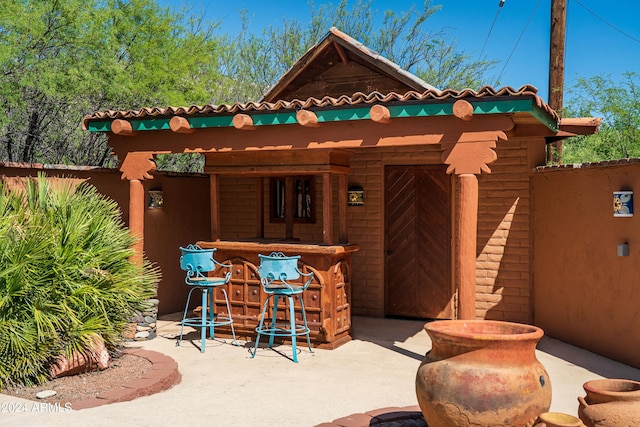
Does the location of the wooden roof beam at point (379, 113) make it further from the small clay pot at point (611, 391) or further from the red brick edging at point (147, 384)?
the small clay pot at point (611, 391)

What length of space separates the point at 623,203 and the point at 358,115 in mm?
3032

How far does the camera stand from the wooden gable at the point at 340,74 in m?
10.5

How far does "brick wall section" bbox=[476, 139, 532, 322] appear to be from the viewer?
31.1 feet

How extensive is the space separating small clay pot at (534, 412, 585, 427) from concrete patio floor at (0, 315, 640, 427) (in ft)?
5.65

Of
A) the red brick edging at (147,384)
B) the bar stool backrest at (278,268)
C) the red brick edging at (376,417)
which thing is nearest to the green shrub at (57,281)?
the red brick edging at (147,384)

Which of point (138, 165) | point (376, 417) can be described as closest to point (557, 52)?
point (138, 165)

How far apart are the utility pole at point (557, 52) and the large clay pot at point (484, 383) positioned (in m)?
9.43

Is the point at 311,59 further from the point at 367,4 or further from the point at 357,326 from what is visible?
the point at 367,4

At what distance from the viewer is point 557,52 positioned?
12.5m

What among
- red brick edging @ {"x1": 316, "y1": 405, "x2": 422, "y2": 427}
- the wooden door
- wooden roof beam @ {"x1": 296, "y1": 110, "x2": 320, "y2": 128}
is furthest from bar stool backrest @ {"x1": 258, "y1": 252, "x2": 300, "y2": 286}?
the wooden door

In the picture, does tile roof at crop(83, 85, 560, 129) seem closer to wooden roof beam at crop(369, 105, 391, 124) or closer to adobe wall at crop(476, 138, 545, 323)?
wooden roof beam at crop(369, 105, 391, 124)

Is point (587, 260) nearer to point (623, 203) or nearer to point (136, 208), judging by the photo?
point (623, 203)

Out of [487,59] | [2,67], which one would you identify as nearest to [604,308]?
[2,67]

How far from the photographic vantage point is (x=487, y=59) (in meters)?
23.2
